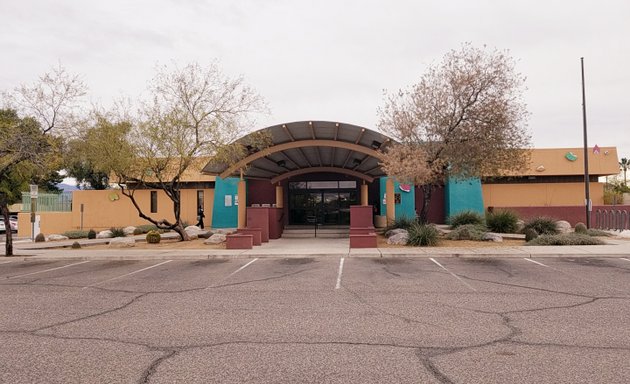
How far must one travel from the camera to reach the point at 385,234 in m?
21.4

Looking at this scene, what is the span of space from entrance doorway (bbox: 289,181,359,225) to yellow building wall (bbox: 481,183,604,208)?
31.5 ft

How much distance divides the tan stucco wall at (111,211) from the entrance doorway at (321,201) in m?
7.44

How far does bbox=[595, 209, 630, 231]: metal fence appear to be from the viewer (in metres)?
24.1

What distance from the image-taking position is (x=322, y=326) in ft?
21.4

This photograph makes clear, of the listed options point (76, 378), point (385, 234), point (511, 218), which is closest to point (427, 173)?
point (385, 234)

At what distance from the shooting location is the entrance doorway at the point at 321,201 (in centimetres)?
2778

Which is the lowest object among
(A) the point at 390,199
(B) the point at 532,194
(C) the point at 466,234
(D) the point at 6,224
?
(C) the point at 466,234

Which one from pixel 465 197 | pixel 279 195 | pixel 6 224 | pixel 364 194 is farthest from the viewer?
pixel 465 197

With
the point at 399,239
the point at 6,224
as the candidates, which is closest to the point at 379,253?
the point at 399,239

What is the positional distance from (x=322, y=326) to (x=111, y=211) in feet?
96.0

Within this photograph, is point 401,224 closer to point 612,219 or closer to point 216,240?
point 216,240

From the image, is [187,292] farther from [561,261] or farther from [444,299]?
[561,261]

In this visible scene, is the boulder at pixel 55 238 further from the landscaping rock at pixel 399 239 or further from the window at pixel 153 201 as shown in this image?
the landscaping rock at pixel 399 239

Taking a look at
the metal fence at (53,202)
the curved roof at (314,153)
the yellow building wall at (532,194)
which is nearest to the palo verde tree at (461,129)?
the curved roof at (314,153)
